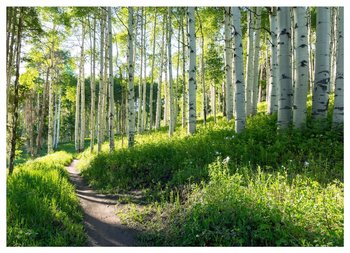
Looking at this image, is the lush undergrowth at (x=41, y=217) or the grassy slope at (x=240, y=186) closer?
the grassy slope at (x=240, y=186)

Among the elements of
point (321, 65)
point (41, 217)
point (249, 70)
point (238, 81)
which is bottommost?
point (41, 217)

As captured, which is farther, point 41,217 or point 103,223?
point 103,223

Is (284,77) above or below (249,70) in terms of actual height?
below

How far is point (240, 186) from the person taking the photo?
16.8ft

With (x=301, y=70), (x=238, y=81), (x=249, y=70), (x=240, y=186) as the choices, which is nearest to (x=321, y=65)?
(x=301, y=70)

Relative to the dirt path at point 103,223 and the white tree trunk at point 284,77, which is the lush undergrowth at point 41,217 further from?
the white tree trunk at point 284,77

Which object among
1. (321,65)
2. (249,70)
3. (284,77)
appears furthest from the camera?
(249,70)

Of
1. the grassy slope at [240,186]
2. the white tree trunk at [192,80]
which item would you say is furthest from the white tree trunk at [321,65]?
the white tree trunk at [192,80]

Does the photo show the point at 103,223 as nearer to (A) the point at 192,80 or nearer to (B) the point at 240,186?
(B) the point at 240,186

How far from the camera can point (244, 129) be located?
8.61 meters

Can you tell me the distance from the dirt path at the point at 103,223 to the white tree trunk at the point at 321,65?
5.66 m

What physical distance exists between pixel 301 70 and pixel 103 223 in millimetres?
6088

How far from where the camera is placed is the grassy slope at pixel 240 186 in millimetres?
4070
